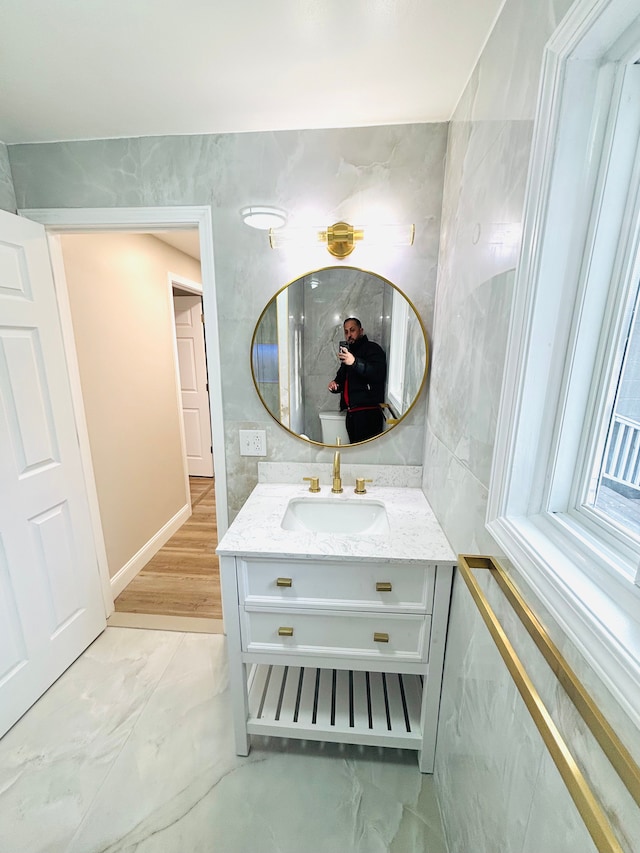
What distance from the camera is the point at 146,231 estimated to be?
1.43 m

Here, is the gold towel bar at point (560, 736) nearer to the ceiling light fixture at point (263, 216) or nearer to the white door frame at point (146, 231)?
the white door frame at point (146, 231)

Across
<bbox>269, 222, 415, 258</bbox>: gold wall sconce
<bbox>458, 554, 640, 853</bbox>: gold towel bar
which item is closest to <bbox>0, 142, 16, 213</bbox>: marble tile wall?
<bbox>269, 222, 415, 258</bbox>: gold wall sconce

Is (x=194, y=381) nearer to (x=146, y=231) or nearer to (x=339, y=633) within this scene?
(x=146, y=231)

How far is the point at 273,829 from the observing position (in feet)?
3.38

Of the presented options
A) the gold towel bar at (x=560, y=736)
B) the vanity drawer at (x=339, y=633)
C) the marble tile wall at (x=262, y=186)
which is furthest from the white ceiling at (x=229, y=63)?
the vanity drawer at (x=339, y=633)

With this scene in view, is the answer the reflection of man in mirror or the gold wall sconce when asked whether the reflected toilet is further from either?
the gold wall sconce

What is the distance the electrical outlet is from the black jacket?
38cm

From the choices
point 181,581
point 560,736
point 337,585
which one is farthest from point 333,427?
point 181,581

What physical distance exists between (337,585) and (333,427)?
2.14 ft

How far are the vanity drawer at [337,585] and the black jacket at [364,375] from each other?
677 mm

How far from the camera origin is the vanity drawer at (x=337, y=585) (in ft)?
3.36

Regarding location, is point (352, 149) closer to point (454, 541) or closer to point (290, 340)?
point (290, 340)

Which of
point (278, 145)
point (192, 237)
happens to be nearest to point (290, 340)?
point (278, 145)

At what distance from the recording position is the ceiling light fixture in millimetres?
1317
